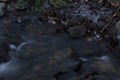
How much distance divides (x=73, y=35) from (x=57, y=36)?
366 millimetres

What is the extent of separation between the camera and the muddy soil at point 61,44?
5.88 meters

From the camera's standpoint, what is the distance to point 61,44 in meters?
6.78

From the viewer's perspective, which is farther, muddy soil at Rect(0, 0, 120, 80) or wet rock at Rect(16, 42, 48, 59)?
wet rock at Rect(16, 42, 48, 59)

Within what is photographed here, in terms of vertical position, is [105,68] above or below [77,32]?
below

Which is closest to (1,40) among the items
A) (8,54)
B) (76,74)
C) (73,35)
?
(8,54)

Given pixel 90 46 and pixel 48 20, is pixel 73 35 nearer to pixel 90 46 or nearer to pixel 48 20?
pixel 90 46

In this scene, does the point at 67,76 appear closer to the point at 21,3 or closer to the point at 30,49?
the point at 30,49

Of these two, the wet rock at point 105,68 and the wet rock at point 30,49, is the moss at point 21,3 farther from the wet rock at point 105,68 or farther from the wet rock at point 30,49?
the wet rock at point 105,68

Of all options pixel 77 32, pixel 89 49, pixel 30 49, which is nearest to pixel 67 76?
pixel 89 49

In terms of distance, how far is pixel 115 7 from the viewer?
24.8 ft

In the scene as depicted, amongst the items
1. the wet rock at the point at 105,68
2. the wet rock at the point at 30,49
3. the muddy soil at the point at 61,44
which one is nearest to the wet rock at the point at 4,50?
the muddy soil at the point at 61,44

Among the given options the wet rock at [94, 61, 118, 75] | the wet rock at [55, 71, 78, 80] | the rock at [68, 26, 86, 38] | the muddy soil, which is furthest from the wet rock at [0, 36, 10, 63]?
the wet rock at [94, 61, 118, 75]

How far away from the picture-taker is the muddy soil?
19.3 ft

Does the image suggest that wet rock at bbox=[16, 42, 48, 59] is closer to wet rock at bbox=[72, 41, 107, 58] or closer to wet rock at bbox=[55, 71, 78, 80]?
wet rock at bbox=[72, 41, 107, 58]
